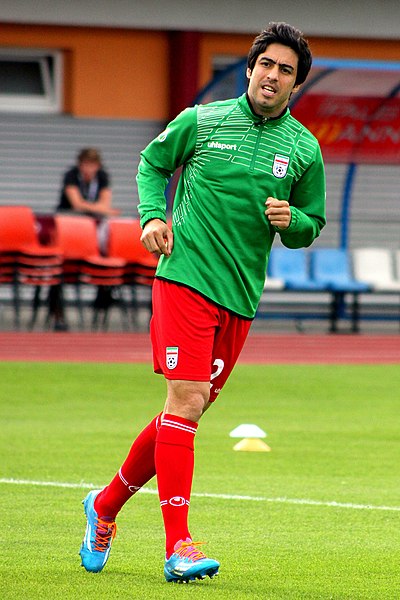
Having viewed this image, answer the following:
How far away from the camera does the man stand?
5.90 meters

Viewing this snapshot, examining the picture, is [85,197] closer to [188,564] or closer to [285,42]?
[285,42]

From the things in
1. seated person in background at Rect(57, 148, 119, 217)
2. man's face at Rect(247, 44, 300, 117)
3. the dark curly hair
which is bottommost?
seated person in background at Rect(57, 148, 119, 217)

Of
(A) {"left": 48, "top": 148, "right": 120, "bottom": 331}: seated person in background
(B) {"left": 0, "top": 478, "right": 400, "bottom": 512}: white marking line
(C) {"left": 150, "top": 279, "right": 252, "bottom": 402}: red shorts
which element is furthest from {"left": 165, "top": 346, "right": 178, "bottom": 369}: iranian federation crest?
(A) {"left": 48, "top": 148, "right": 120, "bottom": 331}: seated person in background

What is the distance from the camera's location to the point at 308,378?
15031 mm

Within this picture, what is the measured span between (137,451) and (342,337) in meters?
14.8

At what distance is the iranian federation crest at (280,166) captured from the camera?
240 inches

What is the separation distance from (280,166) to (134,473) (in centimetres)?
137

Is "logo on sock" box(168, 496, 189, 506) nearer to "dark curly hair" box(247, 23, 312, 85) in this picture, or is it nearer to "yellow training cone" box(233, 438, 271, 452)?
"dark curly hair" box(247, 23, 312, 85)

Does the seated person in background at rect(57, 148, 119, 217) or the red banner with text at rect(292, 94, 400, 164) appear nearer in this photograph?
the seated person in background at rect(57, 148, 119, 217)

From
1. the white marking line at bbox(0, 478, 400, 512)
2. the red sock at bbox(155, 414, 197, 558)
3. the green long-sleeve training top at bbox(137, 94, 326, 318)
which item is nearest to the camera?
the red sock at bbox(155, 414, 197, 558)

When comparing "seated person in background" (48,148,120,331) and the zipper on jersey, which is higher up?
the zipper on jersey

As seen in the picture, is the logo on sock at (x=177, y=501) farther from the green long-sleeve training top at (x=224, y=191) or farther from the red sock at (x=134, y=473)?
the green long-sleeve training top at (x=224, y=191)

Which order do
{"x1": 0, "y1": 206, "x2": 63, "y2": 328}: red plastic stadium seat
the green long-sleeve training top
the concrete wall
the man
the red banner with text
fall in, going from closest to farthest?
the man → the green long-sleeve training top → {"x1": 0, "y1": 206, "x2": 63, "y2": 328}: red plastic stadium seat → the red banner with text → the concrete wall

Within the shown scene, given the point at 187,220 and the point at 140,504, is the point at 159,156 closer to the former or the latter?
the point at 187,220
